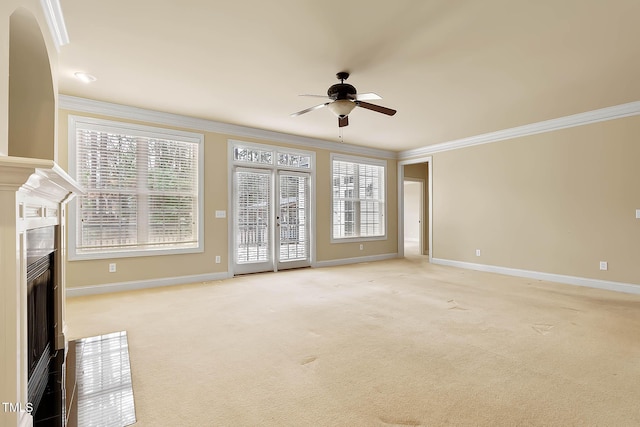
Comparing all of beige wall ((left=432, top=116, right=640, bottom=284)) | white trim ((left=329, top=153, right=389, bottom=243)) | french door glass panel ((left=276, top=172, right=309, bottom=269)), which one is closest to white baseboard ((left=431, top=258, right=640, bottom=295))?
beige wall ((left=432, top=116, right=640, bottom=284))

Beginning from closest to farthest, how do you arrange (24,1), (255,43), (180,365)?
(24,1) → (180,365) → (255,43)

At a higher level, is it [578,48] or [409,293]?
[578,48]

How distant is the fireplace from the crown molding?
258 cm

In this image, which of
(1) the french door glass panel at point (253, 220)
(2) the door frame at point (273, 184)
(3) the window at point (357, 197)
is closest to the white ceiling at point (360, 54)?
(2) the door frame at point (273, 184)

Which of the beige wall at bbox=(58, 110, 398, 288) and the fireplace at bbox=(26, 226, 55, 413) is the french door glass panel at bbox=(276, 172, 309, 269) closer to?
the beige wall at bbox=(58, 110, 398, 288)

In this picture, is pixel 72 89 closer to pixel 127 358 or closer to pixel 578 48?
pixel 127 358

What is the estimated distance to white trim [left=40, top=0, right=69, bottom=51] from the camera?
86.4 inches

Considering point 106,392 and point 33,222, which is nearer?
point 33,222

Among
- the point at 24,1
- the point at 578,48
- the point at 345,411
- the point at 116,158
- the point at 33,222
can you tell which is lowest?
the point at 345,411

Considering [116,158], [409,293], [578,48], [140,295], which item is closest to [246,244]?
[140,295]

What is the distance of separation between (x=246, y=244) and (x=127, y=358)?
3.22 m

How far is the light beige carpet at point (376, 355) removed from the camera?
1.76 metres

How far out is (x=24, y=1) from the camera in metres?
1.82

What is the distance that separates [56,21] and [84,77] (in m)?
1.23
